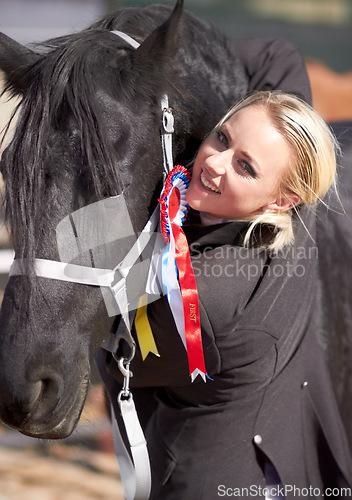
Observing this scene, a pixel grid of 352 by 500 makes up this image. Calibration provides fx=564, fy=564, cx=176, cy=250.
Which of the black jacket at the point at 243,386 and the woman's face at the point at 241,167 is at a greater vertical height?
the woman's face at the point at 241,167

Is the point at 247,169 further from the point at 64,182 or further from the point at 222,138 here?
the point at 64,182

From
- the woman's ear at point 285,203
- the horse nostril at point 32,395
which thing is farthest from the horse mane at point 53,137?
the woman's ear at point 285,203

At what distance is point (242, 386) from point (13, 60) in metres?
0.83

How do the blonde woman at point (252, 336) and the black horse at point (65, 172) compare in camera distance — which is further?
the blonde woman at point (252, 336)

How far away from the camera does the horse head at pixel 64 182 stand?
0.96 meters

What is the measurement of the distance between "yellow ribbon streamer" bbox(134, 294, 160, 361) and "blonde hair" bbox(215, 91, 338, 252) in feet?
0.81

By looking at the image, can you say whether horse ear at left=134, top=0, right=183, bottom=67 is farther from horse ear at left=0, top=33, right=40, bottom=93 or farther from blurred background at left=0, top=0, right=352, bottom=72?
blurred background at left=0, top=0, right=352, bottom=72

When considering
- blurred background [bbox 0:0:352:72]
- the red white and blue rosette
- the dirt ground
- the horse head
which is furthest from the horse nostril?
blurred background [bbox 0:0:352:72]

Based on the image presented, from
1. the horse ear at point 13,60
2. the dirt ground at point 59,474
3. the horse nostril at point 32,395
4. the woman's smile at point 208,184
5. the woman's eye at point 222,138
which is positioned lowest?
the dirt ground at point 59,474

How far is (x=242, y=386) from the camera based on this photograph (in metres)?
1.21

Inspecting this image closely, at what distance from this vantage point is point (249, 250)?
3.76 feet

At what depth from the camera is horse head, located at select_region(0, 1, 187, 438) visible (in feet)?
3.14

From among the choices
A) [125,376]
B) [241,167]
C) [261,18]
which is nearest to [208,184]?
[241,167]

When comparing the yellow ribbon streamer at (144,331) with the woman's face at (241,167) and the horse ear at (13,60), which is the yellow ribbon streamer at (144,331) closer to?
the woman's face at (241,167)
